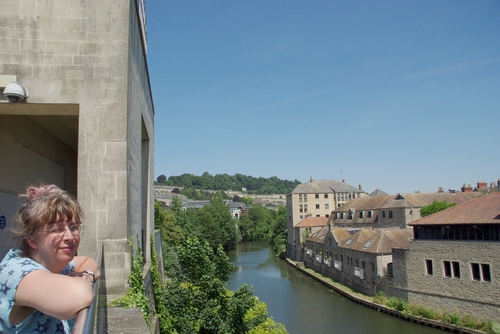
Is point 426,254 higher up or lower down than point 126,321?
lower down

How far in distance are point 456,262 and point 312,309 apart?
9.94 m

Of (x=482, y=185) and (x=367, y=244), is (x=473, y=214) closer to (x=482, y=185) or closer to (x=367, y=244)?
(x=367, y=244)

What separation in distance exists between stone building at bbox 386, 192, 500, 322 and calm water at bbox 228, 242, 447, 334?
7.05 feet

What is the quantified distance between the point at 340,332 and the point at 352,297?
7181 mm

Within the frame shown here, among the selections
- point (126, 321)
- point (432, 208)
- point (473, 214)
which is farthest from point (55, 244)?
point (432, 208)

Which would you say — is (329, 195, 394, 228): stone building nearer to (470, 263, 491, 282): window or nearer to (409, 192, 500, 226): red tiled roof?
(409, 192, 500, 226): red tiled roof

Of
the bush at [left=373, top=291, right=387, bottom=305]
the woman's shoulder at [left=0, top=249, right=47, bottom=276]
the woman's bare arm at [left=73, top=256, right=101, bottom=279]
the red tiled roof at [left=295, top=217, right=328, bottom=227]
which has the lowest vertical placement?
the bush at [left=373, top=291, right=387, bottom=305]

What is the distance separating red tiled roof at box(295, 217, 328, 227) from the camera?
5282cm

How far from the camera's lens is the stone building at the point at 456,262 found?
67.0 feet

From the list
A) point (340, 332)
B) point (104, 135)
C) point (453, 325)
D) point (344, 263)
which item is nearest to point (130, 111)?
point (104, 135)

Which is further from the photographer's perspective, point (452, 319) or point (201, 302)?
point (452, 319)

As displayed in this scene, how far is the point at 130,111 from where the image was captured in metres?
6.53

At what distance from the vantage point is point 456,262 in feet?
73.4

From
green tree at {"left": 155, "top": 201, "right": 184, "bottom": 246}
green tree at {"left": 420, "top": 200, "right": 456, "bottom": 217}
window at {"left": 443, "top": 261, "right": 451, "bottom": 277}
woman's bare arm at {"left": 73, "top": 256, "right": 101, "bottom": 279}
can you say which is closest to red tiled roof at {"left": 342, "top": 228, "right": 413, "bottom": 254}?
window at {"left": 443, "top": 261, "right": 451, "bottom": 277}
